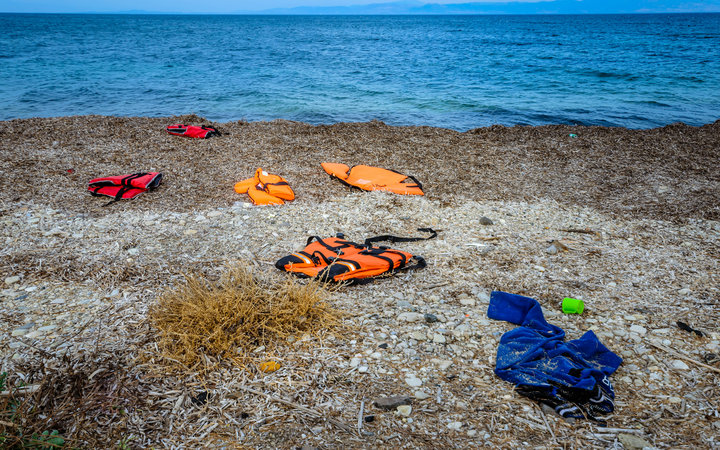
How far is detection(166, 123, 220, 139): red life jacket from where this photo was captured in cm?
923

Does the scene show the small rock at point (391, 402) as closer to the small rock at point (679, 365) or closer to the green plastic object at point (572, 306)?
the green plastic object at point (572, 306)

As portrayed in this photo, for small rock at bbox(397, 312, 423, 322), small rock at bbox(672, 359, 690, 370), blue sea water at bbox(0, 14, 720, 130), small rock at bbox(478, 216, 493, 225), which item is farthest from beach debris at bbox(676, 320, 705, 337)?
blue sea water at bbox(0, 14, 720, 130)

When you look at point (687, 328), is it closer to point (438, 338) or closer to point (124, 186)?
point (438, 338)

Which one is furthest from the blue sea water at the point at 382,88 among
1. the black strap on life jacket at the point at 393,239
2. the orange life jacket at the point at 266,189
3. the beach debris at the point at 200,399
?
the beach debris at the point at 200,399

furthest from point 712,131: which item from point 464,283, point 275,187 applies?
point 275,187

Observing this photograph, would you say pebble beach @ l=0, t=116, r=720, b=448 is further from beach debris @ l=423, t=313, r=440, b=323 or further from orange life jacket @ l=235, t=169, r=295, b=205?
orange life jacket @ l=235, t=169, r=295, b=205

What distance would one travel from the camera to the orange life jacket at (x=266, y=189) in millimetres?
6219

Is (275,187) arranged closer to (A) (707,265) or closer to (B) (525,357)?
(B) (525,357)

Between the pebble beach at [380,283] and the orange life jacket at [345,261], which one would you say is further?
the orange life jacket at [345,261]

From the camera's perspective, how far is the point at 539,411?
2.65 meters

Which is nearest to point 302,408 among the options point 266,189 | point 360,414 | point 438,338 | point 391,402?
point 360,414

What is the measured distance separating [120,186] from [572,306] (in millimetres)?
6327

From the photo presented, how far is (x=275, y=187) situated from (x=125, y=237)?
222cm

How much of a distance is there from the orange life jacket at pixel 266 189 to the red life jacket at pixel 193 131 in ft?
10.6
